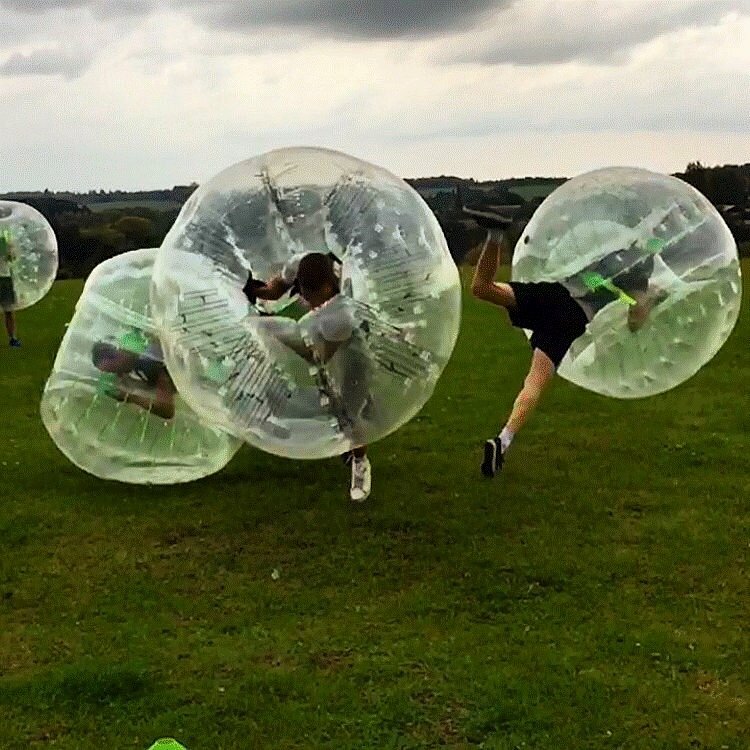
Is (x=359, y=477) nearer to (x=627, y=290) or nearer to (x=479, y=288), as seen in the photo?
(x=479, y=288)

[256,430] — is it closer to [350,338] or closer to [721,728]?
[350,338]

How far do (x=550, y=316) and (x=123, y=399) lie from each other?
266cm

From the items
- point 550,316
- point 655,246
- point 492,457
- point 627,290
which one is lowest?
point 492,457

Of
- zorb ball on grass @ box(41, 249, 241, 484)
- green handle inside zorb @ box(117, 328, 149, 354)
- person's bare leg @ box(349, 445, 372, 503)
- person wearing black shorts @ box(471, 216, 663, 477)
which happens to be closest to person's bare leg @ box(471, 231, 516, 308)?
person wearing black shorts @ box(471, 216, 663, 477)

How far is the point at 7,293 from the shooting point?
13.3 metres

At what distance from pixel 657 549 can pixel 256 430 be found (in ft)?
7.42

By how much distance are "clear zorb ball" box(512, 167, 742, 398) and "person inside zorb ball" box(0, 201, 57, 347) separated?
8.32 metres

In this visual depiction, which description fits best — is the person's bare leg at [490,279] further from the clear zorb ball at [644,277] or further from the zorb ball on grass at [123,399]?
the zorb ball on grass at [123,399]

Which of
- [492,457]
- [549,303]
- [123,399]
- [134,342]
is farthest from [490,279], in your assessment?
[123,399]

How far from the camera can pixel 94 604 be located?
532 centimetres

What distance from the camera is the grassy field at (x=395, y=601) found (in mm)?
4129

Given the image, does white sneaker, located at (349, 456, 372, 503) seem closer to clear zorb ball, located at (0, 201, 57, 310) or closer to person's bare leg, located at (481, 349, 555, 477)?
person's bare leg, located at (481, 349, 555, 477)

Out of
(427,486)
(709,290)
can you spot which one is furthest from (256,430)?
(709,290)

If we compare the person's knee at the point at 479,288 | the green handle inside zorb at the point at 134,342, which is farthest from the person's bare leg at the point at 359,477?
the green handle inside zorb at the point at 134,342
